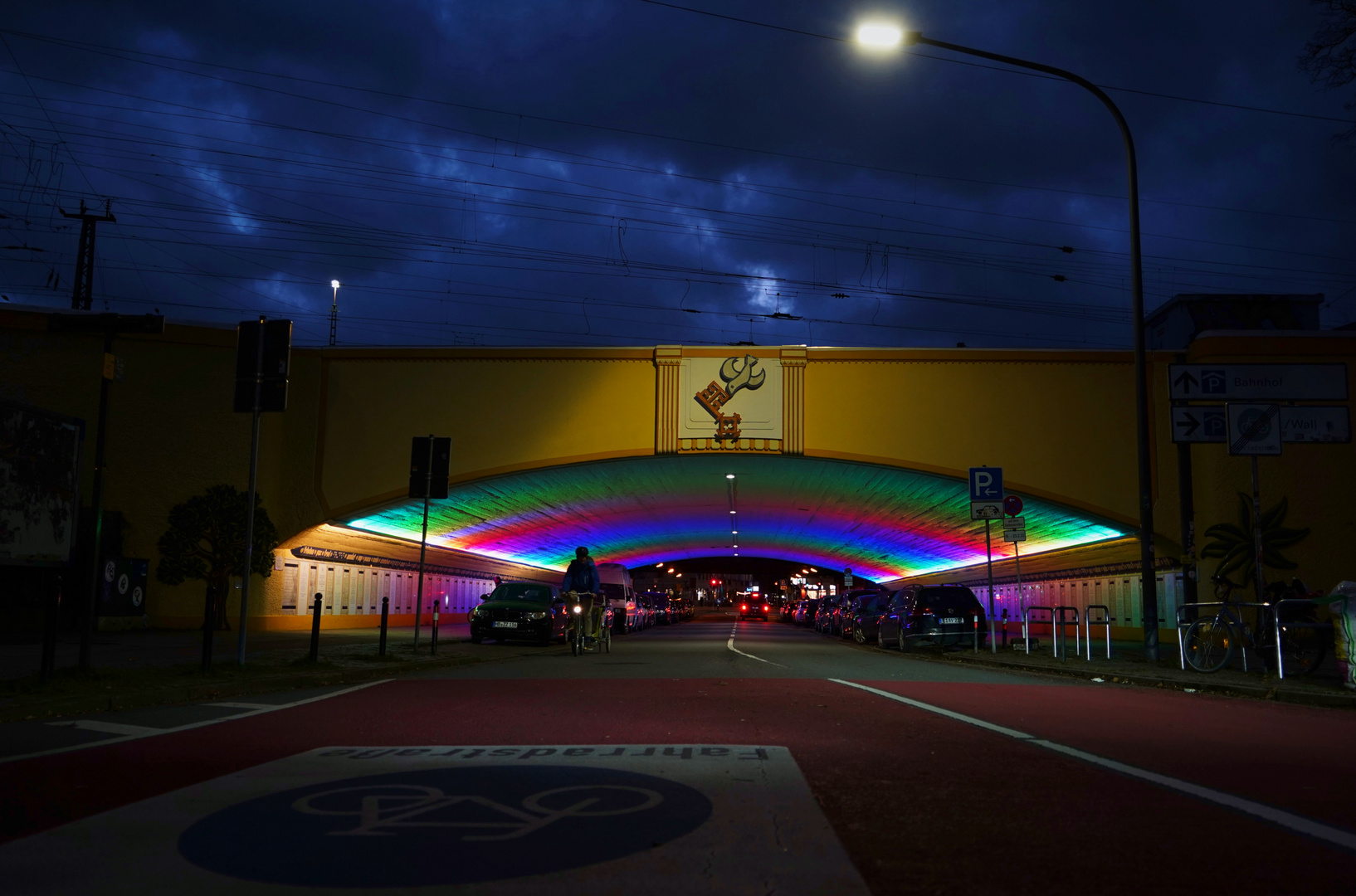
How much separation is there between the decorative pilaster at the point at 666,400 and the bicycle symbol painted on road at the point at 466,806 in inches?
946

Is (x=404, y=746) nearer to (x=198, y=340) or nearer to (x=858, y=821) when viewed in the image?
(x=858, y=821)

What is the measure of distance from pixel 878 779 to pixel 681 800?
4.05 feet

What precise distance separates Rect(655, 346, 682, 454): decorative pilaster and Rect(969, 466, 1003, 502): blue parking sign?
10.2 meters

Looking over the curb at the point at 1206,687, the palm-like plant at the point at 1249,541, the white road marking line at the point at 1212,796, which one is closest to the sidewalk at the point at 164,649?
the white road marking line at the point at 1212,796

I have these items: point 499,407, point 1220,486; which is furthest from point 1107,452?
point 499,407

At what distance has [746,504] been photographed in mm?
43625

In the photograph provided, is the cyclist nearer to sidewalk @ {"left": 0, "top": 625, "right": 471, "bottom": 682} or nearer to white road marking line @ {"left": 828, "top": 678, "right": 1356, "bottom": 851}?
sidewalk @ {"left": 0, "top": 625, "right": 471, "bottom": 682}

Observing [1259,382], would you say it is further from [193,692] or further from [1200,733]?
[193,692]

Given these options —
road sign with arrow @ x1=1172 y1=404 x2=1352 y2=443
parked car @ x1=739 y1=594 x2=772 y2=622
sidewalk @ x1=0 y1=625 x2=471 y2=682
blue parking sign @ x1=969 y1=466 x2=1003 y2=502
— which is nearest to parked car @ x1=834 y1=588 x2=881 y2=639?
blue parking sign @ x1=969 y1=466 x2=1003 y2=502

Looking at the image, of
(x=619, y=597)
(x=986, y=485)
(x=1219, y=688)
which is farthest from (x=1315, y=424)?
(x=619, y=597)

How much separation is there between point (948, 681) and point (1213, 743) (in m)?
6.46

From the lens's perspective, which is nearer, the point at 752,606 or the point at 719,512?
the point at 719,512

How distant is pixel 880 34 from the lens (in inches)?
512

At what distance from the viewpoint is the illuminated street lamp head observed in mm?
12945
